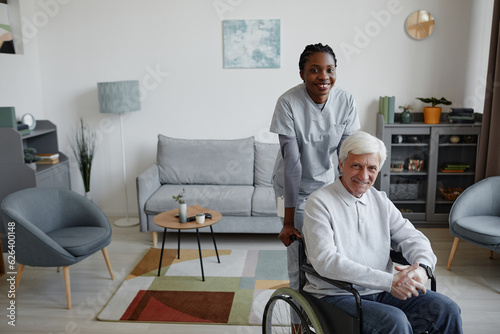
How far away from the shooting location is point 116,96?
14.4ft

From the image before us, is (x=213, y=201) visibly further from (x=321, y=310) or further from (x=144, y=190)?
(x=321, y=310)

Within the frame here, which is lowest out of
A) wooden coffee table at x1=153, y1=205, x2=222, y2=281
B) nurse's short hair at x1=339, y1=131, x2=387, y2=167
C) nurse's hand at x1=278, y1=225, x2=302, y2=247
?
wooden coffee table at x1=153, y1=205, x2=222, y2=281

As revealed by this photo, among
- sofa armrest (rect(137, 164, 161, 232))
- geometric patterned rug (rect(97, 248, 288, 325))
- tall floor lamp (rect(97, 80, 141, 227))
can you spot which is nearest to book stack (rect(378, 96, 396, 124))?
geometric patterned rug (rect(97, 248, 288, 325))

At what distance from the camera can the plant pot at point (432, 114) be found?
14.6ft

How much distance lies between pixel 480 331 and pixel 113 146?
371 centimetres

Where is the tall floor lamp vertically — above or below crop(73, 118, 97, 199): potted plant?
above

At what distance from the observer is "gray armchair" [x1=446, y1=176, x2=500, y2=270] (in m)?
3.25

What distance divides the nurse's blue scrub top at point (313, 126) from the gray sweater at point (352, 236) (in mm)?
296

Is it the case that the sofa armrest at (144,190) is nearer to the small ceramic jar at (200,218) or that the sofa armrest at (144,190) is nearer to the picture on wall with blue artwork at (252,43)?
the small ceramic jar at (200,218)

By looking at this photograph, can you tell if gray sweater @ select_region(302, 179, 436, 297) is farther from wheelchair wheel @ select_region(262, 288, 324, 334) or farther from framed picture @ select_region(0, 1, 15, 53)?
framed picture @ select_region(0, 1, 15, 53)

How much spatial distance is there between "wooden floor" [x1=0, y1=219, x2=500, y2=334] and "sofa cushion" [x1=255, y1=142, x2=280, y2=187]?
1.77 ft

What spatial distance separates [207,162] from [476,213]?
2.38 metres

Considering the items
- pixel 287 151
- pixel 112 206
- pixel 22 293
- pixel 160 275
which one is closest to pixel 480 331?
pixel 287 151

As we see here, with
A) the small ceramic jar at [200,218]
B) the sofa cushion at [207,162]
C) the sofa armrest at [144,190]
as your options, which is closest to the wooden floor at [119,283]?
the sofa armrest at [144,190]
